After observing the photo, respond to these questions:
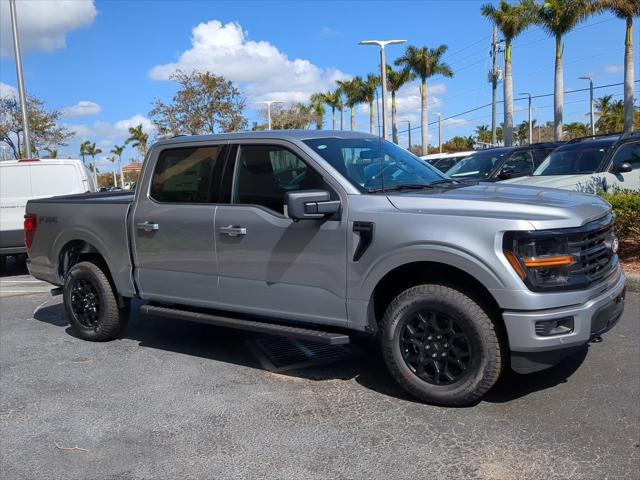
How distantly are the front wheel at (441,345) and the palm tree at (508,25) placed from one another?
2697 centimetres

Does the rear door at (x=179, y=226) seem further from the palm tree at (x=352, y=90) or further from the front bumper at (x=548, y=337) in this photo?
the palm tree at (x=352, y=90)

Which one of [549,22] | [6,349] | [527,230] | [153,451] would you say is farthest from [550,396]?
[549,22]

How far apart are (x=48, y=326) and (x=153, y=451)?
12.7 ft

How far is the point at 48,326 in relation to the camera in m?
6.95

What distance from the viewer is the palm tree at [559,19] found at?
24656 millimetres

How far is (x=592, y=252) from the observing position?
396 centimetres

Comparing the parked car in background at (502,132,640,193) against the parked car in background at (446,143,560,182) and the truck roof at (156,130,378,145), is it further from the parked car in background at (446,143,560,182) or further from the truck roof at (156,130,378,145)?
the truck roof at (156,130,378,145)

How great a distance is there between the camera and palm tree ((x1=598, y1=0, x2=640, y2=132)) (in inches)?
883

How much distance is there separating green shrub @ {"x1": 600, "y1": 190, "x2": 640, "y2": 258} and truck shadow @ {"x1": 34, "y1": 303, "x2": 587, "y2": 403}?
11.0 feet

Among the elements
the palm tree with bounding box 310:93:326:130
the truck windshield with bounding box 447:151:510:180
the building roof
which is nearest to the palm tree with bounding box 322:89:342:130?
the palm tree with bounding box 310:93:326:130

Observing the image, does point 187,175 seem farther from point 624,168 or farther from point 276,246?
point 624,168

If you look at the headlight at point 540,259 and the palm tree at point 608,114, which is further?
the palm tree at point 608,114

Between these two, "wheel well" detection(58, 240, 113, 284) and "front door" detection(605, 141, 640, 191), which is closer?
"wheel well" detection(58, 240, 113, 284)

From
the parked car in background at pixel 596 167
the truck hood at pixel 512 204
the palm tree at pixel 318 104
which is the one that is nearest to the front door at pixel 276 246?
the truck hood at pixel 512 204
